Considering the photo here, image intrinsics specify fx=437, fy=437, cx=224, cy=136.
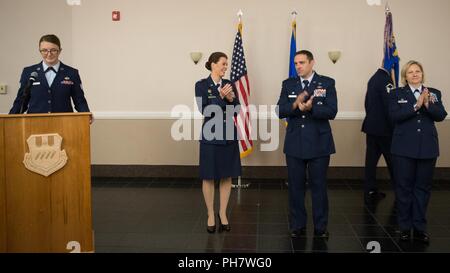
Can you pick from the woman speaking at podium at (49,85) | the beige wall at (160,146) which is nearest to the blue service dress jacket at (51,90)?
the woman speaking at podium at (49,85)

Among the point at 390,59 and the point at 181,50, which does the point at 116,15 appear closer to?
the point at 181,50

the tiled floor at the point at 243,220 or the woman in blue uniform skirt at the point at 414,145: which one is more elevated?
the woman in blue uniform skirt at the point at 414,145

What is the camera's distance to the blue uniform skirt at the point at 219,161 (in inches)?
→ 150

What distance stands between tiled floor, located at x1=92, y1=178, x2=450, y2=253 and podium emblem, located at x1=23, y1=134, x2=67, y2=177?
111 cm

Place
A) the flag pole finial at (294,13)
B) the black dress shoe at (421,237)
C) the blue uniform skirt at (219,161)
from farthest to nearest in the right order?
the flag pole finial at (294,13) < the blue uniform skirt at (219,161) < the black dress shoe at (421,237)

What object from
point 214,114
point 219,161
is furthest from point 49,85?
point 219,161

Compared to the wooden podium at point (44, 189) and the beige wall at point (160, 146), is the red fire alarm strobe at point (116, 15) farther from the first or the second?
the wooden podium at point (44, 189)

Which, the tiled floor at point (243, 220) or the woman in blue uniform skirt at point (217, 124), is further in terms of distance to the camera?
the woman in blue uniform skirt at point (217, 124)

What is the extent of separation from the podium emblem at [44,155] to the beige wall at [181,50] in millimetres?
3736

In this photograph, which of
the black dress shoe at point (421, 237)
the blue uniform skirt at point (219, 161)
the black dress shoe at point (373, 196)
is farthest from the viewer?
the black dress shoe at point (373, 196)

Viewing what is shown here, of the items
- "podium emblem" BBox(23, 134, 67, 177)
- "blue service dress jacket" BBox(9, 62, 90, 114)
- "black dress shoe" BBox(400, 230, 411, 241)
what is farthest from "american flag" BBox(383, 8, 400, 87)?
"podium emblem" BBox(23, 134, 67, 177)

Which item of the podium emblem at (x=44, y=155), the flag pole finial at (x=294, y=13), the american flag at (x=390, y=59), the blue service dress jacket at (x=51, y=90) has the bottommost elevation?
the podium emblem at (x=44, y=155)

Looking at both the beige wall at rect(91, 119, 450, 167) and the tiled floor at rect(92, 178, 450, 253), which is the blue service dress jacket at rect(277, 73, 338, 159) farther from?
the beige wall at rect(91, 119, 450, 167)

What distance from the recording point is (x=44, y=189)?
2.58 metres
